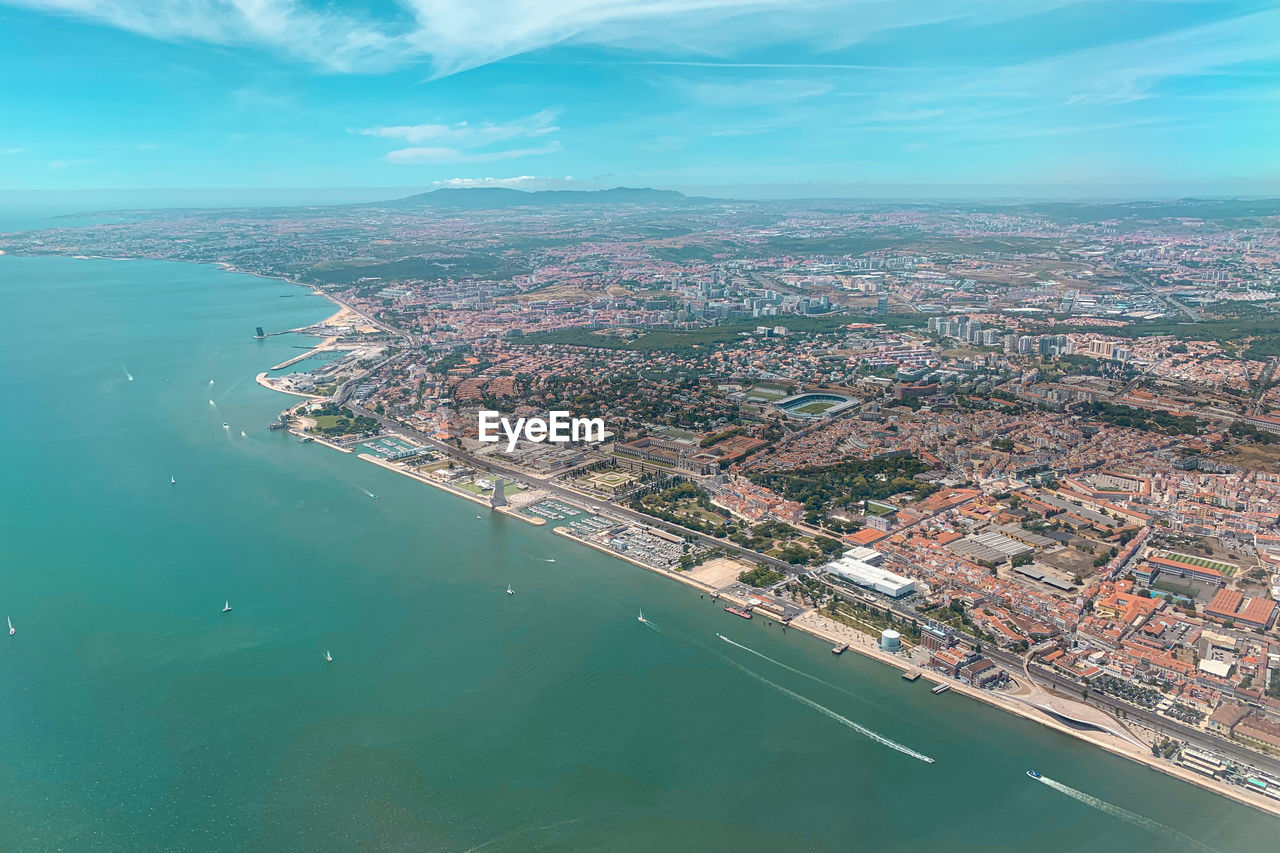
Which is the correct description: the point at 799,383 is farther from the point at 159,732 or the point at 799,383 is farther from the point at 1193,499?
the point at 159,732

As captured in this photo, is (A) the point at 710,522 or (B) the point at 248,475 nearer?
(A) the point at 710,522

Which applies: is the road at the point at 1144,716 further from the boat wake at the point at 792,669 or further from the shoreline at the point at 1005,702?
the boat wake at the point at 792,669

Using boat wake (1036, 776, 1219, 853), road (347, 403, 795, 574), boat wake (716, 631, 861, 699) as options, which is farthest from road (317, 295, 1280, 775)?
boat wake (716, 631, 861, 699)

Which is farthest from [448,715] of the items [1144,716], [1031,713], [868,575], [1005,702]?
[1144,716]

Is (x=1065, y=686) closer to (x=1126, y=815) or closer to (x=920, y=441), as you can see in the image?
(x=1126, y=815)

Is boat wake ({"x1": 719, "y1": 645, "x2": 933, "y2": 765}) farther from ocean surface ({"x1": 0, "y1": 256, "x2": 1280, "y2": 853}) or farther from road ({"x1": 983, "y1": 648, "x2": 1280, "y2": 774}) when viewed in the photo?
road ({"x1": 983, "y1": 648, "x2": 1280, "y2": 774})

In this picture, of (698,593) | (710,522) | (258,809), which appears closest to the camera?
(258,809)

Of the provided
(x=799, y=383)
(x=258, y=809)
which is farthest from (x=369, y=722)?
(x=799, y=383)
